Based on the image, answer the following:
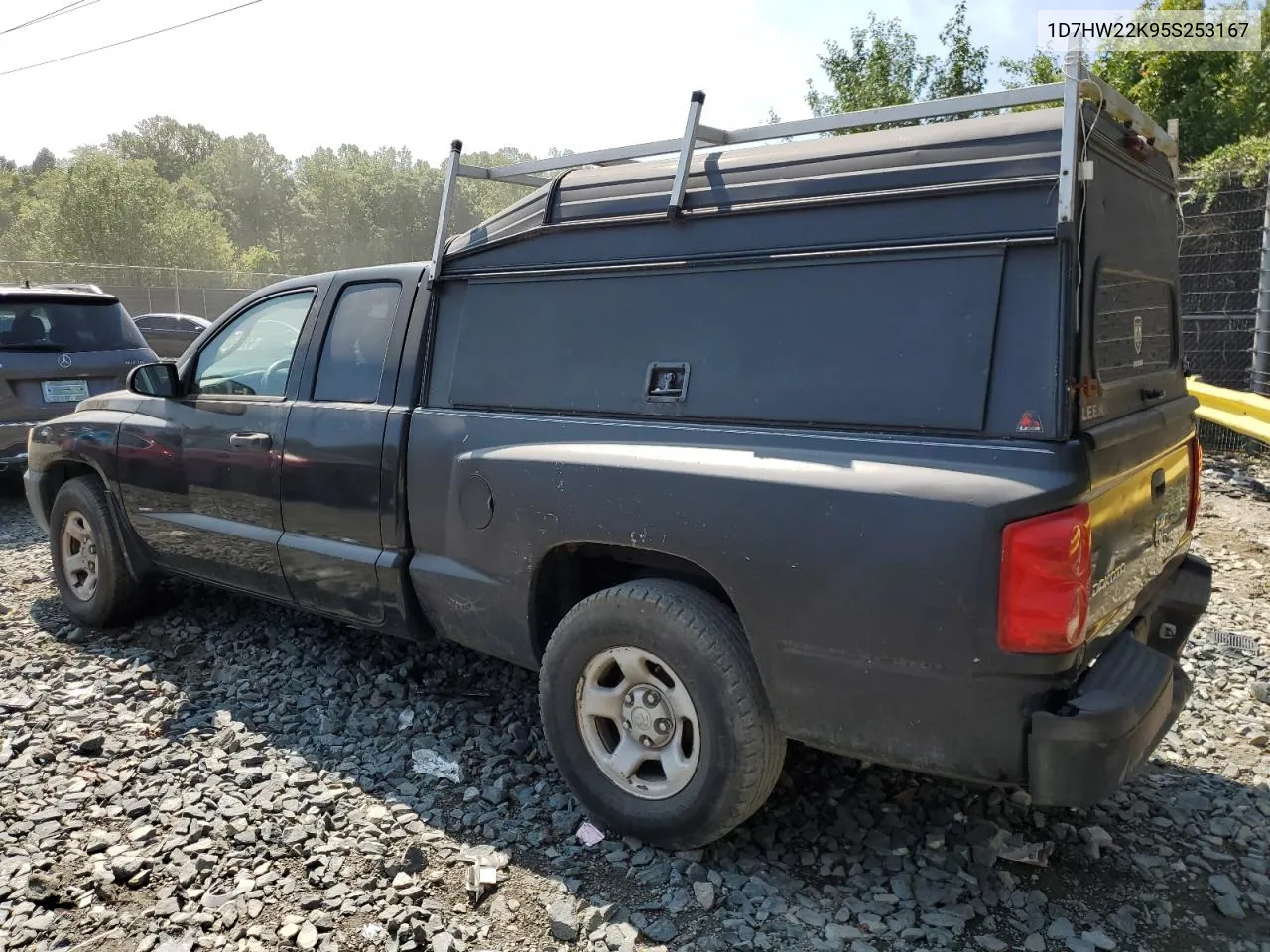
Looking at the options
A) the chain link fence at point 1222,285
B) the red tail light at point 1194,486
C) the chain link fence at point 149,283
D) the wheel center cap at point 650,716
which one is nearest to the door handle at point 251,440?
the wheel center cap at point 650,716

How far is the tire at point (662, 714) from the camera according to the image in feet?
9.06

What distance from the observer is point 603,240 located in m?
3.23

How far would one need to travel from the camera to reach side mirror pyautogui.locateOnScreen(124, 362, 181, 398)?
4574mm

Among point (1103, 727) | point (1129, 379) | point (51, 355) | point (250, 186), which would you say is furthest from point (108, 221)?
point (250, 186)

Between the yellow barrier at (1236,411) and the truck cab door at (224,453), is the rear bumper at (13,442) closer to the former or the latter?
the truck cab door at (224,453)

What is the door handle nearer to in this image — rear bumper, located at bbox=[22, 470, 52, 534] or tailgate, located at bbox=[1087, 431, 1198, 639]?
rear bumper, located at bbox=[22, 470, 52, 534]

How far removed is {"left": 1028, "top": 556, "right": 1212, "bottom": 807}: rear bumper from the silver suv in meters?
7.70

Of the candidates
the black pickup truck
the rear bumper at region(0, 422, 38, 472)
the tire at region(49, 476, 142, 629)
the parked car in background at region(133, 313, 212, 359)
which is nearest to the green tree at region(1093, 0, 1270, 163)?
the black pickup truck

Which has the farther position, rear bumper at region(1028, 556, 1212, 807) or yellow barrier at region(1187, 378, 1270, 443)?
yellow barrier at region(1187, 378, 1270, 443)

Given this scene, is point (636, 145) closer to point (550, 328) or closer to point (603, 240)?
point (603, 240)

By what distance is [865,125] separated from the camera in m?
3.07

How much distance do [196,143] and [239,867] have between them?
123 meters

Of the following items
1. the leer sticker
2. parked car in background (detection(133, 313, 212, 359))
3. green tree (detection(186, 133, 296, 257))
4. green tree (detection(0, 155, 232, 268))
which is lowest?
the leer sticker

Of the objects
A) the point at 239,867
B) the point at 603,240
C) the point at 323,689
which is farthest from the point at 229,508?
the point at 603,240
